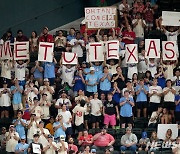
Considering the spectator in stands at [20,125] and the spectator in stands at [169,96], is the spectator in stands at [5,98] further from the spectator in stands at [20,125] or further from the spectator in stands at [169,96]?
the spectator in stands at [169,96]

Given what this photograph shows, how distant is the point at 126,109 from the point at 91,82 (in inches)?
67.8

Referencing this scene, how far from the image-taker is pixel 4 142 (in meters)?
35.6

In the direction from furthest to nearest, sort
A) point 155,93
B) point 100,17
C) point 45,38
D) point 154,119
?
point 45,38
point 100,17
point 155,93
point 154,119

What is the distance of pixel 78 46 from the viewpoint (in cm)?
3853

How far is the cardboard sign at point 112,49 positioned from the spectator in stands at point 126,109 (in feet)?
5.72

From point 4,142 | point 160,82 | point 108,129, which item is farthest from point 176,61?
point 4,142

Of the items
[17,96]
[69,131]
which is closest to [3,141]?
[17,96]

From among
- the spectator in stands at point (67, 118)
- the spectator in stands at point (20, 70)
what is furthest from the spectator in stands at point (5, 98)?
the spectator in stands at point (67, 118)

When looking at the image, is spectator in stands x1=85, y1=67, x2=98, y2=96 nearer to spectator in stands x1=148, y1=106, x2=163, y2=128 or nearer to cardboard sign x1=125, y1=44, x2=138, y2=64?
cardboard sign x1=125, y1=44, x2=138, y2=64

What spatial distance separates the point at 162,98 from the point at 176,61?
1859 mm

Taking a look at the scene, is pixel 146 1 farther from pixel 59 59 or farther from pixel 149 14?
pixel 59 59

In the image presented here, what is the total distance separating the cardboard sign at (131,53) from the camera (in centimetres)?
3722

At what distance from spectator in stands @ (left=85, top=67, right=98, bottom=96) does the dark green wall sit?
20.4 ft

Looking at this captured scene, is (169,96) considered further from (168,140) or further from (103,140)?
(103,140)
